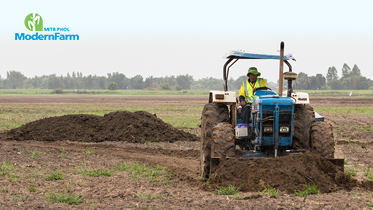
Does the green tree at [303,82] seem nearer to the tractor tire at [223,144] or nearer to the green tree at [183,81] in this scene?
the green tree at [183,81]

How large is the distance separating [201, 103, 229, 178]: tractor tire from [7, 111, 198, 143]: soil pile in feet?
24.5

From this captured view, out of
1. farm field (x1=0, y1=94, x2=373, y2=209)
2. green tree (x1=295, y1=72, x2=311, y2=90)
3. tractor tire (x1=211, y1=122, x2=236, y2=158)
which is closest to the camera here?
farm field (x1=0, y1=94, x2=373, y2=209)

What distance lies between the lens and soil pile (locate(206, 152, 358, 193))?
782 centimetres

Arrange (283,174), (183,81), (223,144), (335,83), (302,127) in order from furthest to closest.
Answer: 1. (183,81)
2. (335,83)
3. (302,127)
4. (223,144)
5. (283,174)

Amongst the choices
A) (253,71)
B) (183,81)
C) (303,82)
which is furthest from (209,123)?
(183,81)

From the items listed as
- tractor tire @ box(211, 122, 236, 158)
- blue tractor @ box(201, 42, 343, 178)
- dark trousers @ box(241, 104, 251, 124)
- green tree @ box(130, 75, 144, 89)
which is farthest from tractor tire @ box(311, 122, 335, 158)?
green tree @ box(130, 75, 144, 89)

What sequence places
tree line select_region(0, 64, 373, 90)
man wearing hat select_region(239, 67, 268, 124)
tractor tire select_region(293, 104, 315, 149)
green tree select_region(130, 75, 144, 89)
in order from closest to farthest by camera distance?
tractor tire select_region(293, 104, 315, 149), man wearing hat select_region(239, 67, 268, 124), tree line select_region(0, 64, 373, 90), green tree select_region(130, 75, 144, 89)

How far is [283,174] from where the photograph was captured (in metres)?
7.91

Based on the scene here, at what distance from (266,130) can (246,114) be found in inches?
40.1

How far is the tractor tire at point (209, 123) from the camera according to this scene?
8953 mm

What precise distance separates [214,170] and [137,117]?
1038 cm

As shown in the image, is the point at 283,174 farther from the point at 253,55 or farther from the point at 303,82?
the point at 303,82

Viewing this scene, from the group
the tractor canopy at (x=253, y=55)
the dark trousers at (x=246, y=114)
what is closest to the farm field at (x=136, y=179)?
the dark trousers at (x=246, y=114)

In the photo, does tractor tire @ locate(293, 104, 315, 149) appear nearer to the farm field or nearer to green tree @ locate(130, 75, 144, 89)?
the farm field
